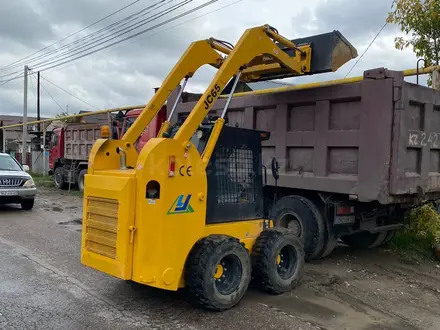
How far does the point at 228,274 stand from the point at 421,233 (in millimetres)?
4338

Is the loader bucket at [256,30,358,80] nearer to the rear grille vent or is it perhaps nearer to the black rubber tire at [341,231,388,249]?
the black rubber tire at [341,231,388,249]

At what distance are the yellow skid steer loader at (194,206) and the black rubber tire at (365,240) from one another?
2.61 metres

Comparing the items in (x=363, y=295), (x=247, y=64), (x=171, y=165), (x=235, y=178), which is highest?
(x=247, y=64)

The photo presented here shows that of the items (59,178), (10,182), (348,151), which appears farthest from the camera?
(59,178)

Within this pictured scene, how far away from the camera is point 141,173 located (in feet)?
14.0

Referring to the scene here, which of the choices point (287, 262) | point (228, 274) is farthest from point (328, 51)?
point (228, 274)

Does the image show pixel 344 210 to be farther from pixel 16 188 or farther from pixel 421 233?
pixel 16 188

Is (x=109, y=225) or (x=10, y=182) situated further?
(x=10, y=182)

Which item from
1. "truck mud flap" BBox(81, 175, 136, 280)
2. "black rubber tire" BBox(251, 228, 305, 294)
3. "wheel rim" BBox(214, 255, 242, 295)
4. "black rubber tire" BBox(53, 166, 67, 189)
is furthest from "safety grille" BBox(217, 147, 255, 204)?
"black rubber tire" BBox(53, 166, 67, 189)

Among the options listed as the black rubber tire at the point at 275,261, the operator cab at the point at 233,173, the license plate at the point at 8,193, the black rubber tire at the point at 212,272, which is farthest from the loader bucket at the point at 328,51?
the license plate at the point at 8,193

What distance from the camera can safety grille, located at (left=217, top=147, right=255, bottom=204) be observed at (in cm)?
505

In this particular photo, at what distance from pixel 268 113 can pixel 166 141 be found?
3.21 metres

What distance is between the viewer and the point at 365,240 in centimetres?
777

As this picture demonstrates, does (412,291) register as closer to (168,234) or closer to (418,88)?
(418,88)
